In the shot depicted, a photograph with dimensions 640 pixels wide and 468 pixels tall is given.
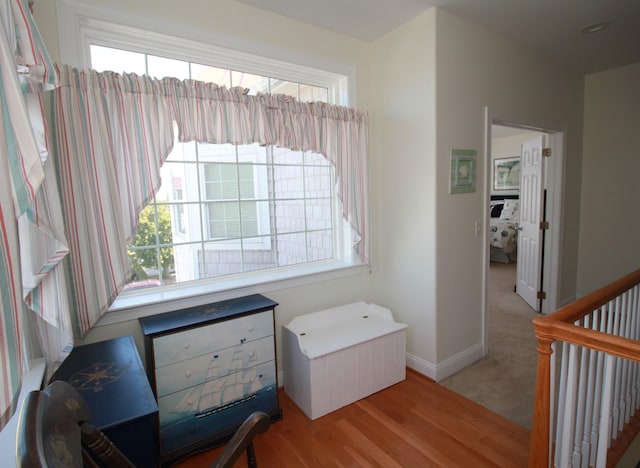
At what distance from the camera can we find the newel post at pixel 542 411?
4.76 ft

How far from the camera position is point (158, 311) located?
207 centimetres

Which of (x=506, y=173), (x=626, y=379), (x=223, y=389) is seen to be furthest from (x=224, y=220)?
(x=506, y=173)

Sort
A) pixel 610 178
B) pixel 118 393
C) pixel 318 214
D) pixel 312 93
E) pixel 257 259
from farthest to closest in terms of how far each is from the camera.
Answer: pixel 610 178 < pixel 318 214 < pixel 312 93 < pixel 257 259 < pixel 118 393

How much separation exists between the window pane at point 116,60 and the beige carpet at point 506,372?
2978mm

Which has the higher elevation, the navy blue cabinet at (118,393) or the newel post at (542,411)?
the navy blue cabinet at (118,393)

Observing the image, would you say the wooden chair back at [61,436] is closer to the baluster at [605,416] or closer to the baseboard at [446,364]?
the baluster at [605,416]

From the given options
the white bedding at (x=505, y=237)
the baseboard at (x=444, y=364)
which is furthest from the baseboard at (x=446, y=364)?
the white bedding at (x=505, y=237)

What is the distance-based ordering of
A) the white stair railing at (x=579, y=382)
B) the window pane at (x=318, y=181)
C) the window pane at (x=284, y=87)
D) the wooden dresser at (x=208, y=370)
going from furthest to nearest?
the window pane at (x=318, y=181) → the window pane at (x=284, y=87) → the wooden dresser at (x=208, y=370) → the white stair railing at (x=579, y=382)

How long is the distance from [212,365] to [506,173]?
7.99m

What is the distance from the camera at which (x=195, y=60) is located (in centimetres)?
222

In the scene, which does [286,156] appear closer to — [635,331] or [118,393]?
[118,393]

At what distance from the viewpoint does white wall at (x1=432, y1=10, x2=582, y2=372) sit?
255 cm

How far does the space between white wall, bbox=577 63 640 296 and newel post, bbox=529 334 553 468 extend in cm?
342

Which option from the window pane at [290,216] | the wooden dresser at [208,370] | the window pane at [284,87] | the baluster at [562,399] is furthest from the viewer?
the window pane at [290,216]
